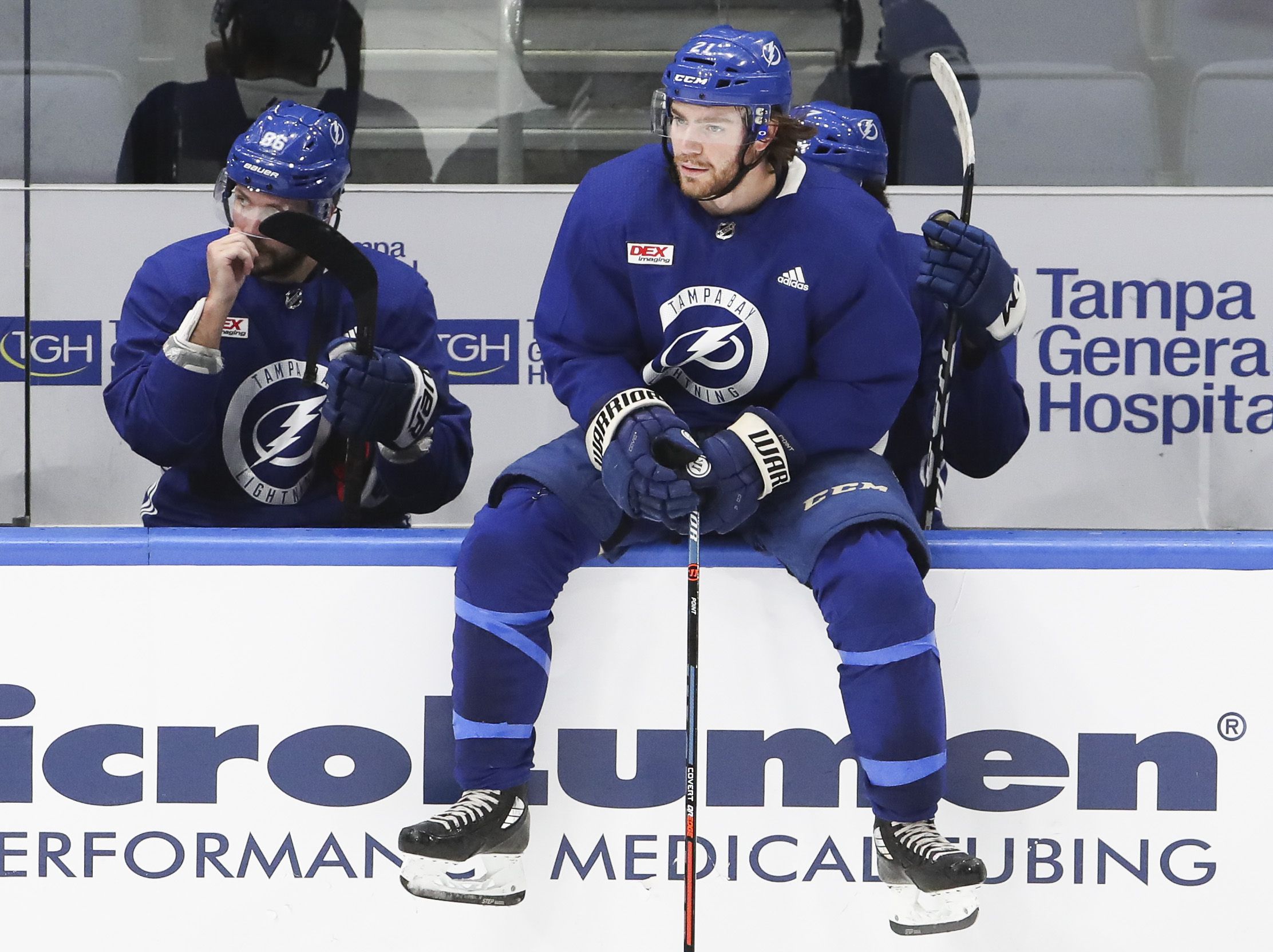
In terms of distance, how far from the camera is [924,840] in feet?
6.21

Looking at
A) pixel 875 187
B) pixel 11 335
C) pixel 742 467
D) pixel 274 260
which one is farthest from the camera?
pixel 11 335

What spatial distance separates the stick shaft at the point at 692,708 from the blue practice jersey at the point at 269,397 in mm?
616

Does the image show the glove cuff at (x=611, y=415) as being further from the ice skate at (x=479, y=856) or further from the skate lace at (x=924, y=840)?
the skate lace at (x=924, y=840)

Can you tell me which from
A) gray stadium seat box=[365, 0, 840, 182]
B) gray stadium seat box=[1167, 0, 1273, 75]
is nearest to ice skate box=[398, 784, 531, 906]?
gray stadium seat box=[365, 0, 840, 182]

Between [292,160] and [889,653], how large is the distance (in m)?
1.19

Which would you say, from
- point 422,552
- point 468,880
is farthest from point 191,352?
point 468,880

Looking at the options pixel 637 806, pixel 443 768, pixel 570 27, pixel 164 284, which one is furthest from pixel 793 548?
pixel 570 27

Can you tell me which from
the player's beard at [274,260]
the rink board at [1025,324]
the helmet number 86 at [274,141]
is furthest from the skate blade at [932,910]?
the rink board at [1025,324]

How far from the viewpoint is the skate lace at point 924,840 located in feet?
6.15

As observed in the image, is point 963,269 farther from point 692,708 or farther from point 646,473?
point 692,708

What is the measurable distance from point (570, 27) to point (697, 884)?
2.56m

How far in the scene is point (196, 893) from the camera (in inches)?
81.9

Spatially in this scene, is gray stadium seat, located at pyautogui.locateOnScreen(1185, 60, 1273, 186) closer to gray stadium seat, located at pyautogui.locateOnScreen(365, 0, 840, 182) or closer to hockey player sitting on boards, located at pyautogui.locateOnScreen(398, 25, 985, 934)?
gray stadium seat, located at pyautogui.locateOnScreen(365, 0, 840, 182)

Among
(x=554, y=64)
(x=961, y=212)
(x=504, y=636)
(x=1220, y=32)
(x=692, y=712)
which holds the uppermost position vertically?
(x=1220, y=32)
